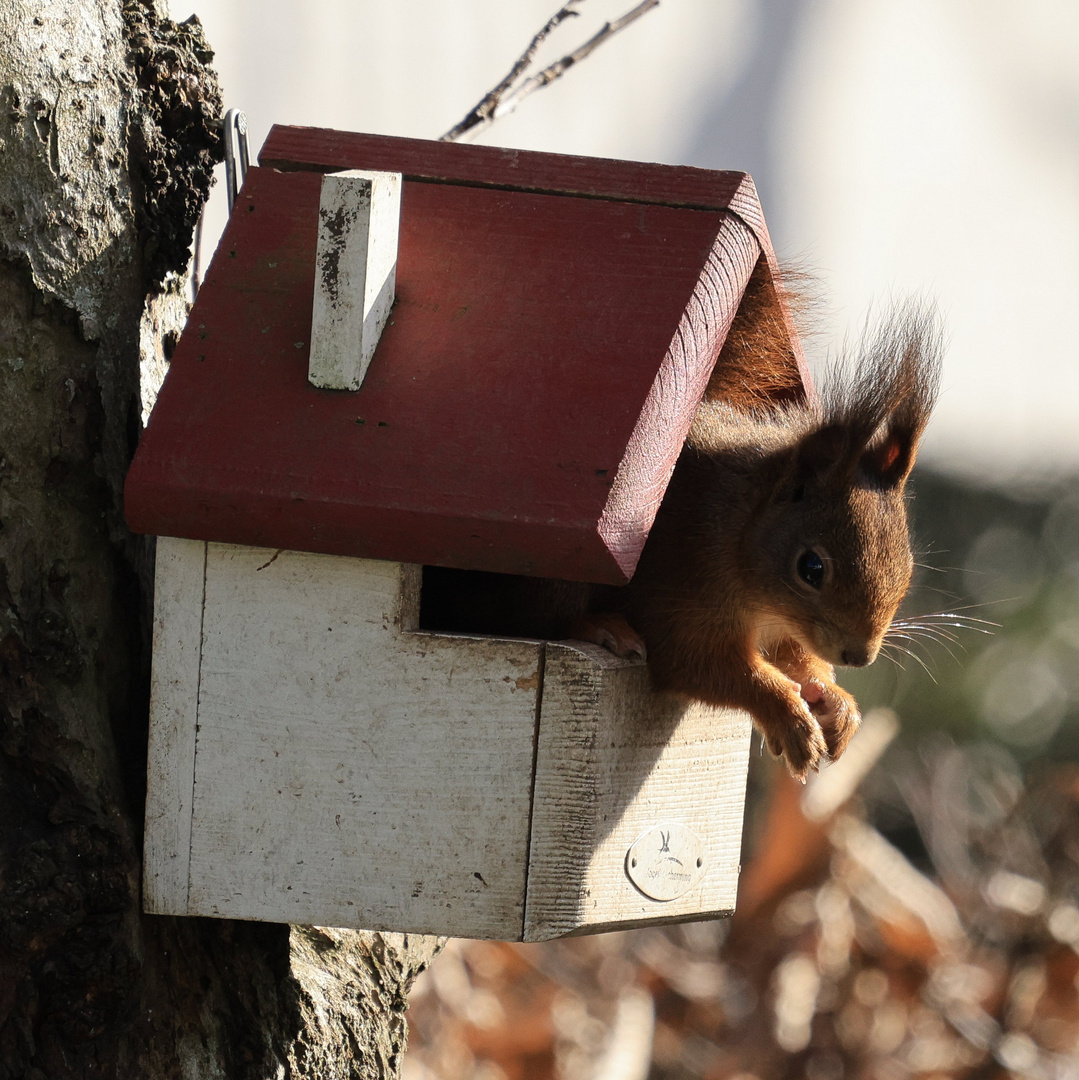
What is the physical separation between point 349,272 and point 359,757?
0.59 m

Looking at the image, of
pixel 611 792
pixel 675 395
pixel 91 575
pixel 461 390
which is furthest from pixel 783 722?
pixel 91 575

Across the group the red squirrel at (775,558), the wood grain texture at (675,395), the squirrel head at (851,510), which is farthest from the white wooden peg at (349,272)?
the squirrel head at (851,510)

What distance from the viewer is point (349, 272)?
57.1 inches

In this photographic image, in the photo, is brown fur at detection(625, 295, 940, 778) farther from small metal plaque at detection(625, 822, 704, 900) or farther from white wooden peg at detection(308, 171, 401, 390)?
white wooden peg at detection(308, 171, 401, 390)

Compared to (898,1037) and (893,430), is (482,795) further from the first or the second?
(898,1037)

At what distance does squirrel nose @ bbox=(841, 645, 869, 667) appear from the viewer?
189 cm

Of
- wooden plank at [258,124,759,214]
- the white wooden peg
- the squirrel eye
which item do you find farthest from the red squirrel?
the white wooden peg

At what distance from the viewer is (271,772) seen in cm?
158

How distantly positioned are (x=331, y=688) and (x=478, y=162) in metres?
0.72

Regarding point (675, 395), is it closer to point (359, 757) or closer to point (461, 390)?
point (461, 390)

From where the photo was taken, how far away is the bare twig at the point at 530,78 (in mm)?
2254

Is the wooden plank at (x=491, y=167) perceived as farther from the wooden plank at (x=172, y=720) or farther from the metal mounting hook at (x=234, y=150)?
the wooden plank at (x=172, y=720)

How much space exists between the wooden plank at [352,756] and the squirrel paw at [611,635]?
17cm

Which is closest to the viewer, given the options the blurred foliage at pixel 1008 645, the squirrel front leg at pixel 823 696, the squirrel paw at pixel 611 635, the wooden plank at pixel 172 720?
the wooden plank at pixel 172 720
